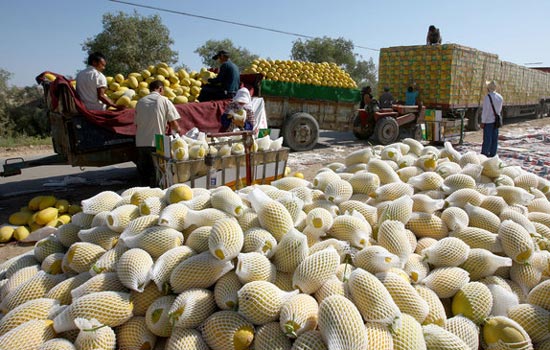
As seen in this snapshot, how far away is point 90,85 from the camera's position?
5.92 metres

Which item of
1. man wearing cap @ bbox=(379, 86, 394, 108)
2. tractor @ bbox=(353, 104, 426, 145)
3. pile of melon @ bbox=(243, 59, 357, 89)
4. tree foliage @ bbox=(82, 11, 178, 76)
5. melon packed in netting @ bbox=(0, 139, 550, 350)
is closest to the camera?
melon packed in netting @ bbox=(0, 139, 550, 350)

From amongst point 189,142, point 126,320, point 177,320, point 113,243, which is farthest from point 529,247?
point 189,142

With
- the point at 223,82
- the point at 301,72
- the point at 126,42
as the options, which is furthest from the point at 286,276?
the point at 126,42

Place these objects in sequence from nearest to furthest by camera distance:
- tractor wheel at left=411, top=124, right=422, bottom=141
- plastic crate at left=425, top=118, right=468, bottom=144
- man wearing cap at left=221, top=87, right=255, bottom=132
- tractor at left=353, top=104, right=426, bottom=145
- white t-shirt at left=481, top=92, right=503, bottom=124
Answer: man wearing cap at left=221, top=87, right=255, bottom=132
white t-shirt at left=481, top=92, right=503, bottom=124
plastic crate at left=425, top=118, right=468, bottom=144
tractor at left=353, top=104, right=426, bottom=145
tractor wheel at left=411, top=124, right=422, bottom=141

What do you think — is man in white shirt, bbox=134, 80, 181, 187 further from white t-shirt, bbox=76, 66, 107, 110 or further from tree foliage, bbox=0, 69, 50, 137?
tree foliage, bbox=0, 69, 50, 137

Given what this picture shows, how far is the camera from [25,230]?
14.8ft

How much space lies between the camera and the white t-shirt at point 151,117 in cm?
552

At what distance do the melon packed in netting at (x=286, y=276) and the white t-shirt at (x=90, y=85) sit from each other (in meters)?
3.81

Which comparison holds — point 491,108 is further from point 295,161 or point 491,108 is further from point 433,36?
point 433,36

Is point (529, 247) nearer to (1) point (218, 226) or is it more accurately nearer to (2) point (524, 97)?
(1) point (218, 226)

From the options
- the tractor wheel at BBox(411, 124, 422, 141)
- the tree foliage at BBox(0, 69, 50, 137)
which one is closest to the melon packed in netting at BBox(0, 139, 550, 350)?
the tractor wheel at BBox(411, 124, 422, 141)

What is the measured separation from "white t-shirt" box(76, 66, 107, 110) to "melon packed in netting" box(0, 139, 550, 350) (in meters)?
3.81

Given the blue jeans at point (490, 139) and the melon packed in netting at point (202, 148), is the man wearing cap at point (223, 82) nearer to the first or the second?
the melon packed in netting at point (202, 148)

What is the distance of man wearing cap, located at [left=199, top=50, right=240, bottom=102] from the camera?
23.1ft
